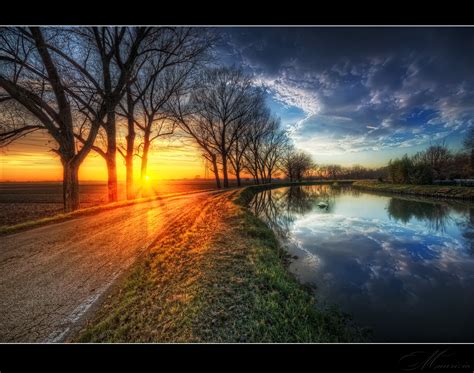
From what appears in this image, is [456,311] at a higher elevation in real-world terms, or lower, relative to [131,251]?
lower

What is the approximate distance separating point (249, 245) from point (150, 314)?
344cm

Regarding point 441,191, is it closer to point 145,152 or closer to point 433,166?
point 433,166

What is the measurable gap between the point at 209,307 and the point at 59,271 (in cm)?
318

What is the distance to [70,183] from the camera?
9.68m

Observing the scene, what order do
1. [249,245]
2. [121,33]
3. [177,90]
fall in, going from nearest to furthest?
[249,245]
[121,33]
[177,90]

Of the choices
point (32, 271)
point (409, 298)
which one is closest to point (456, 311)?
point (409, 298)

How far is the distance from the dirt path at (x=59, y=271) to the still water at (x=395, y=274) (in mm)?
4078

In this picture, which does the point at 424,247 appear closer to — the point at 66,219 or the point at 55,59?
the point at 66,219

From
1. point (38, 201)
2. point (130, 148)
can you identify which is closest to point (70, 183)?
point (130, 148)

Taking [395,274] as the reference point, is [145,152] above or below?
above

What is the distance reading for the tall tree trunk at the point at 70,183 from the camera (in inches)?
378

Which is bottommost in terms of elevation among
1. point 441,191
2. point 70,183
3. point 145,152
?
point 441,191
